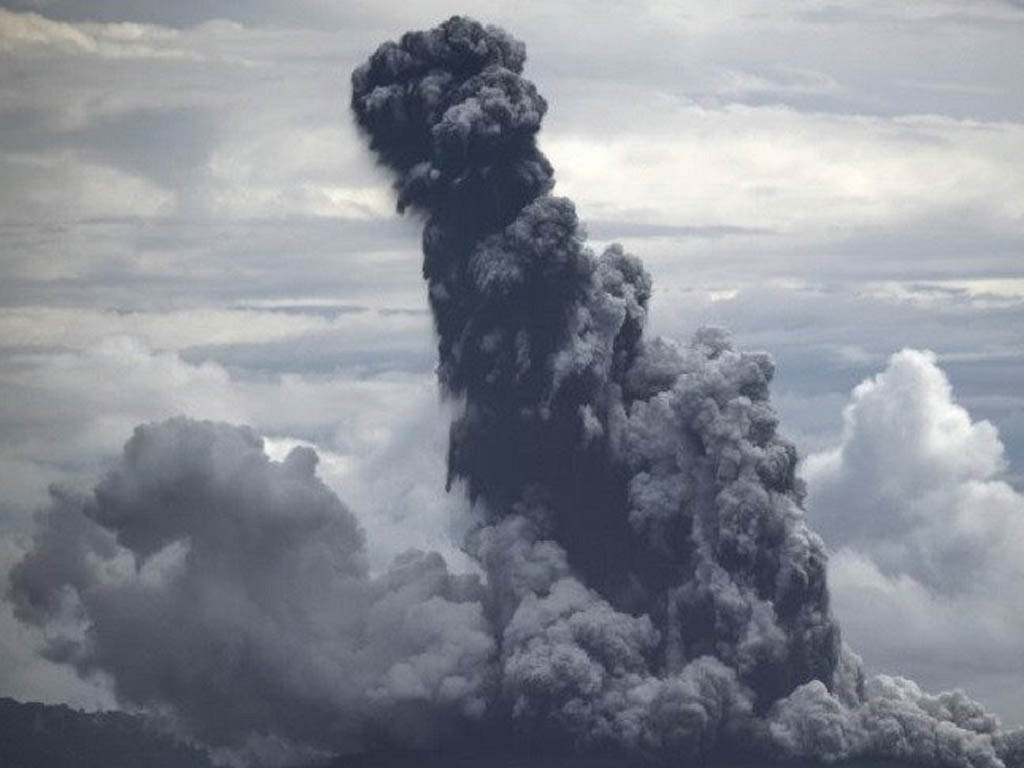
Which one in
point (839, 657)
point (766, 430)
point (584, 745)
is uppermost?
point (766, 430)

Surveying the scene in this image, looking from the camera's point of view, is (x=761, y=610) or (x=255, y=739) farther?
(x=255, y=739)

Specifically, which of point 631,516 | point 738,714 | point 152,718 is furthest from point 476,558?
point 152,718

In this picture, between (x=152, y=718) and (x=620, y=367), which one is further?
(x=152, y=718)

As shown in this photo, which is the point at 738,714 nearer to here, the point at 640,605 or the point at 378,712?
the point at 640,605

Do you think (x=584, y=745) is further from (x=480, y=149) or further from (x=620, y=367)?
(x=480, y=149)

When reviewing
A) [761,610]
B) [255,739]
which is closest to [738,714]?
[761,610]

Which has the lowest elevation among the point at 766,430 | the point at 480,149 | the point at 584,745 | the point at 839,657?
the point at 584,745

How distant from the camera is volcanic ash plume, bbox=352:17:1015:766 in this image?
156 m

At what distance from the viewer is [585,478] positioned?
16100 centimetres

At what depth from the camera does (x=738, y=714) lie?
516 ft

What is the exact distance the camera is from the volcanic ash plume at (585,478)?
155625 millimetres

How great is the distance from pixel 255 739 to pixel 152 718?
12.6m

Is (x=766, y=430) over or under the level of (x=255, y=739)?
over

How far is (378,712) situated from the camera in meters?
162
